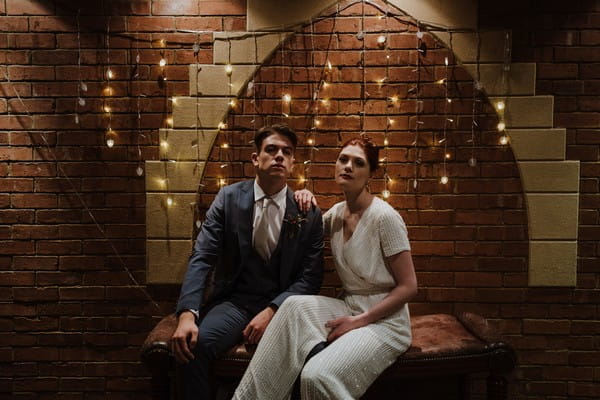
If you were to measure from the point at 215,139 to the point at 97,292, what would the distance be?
49.8 inches

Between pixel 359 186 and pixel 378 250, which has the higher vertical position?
pixel 359 186

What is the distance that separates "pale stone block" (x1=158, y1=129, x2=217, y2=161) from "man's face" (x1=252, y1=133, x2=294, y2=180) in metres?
0.56

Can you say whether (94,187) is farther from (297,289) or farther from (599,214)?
(599,214)

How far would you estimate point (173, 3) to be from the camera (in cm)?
300

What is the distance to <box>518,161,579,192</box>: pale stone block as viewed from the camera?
115 inches

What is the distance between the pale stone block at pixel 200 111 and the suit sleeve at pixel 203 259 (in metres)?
0.57

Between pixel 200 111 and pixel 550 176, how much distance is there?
221 cm

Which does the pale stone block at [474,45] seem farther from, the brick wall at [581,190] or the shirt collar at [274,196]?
the shirt collar at [274,196]

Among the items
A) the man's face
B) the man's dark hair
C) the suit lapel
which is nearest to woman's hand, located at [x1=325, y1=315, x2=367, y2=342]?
the suit lapel

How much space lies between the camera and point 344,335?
2295 millimetres

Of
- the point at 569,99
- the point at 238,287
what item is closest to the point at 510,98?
the point at 569,99

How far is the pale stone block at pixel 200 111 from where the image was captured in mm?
2984

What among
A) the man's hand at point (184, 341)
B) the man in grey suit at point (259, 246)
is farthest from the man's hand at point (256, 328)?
the man's hand at point (184, 341)

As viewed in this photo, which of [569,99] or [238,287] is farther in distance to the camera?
[569,99]
